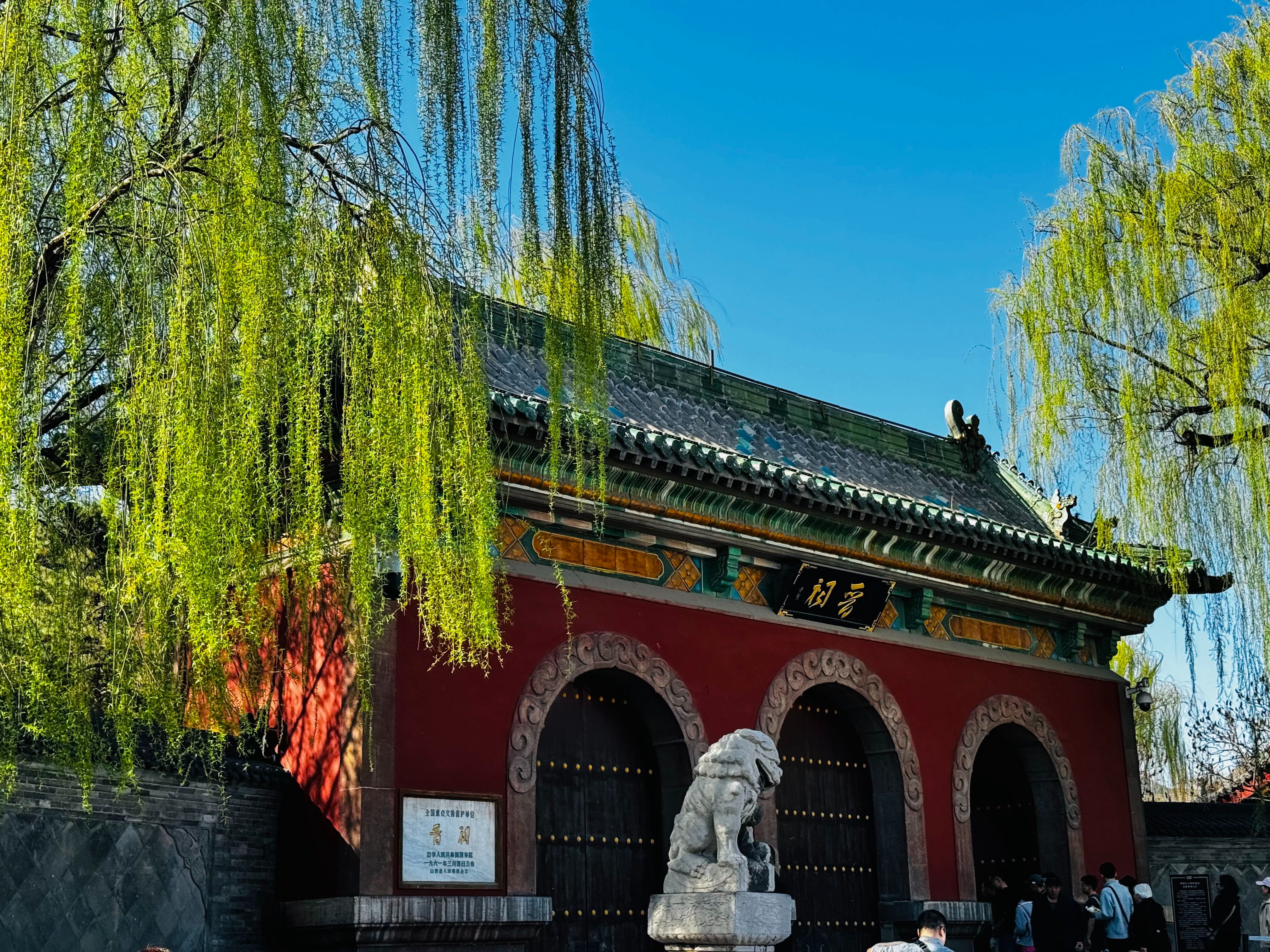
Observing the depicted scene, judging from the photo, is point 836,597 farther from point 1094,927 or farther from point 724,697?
point 1094,927

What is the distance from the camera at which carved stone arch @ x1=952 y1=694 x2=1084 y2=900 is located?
1202 centimetres

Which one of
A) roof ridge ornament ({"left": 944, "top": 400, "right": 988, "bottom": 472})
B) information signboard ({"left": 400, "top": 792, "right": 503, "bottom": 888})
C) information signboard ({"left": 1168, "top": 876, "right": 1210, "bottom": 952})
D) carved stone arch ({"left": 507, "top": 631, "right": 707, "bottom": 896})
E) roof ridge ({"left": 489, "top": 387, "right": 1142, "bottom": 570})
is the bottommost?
information signboard ({"left": 1168, "top": 876, "right": 1210, "bottom": 952})

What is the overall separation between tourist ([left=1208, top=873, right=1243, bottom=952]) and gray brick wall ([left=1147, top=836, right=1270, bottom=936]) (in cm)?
281

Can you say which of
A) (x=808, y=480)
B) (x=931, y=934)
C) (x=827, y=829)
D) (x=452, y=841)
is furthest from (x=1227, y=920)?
(x=931, y=934)

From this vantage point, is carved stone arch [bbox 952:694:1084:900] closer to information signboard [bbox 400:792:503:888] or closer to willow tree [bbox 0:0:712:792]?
information signboard [bbox 400:792:503:888]

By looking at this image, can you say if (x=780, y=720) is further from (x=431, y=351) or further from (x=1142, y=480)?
(x=431, y=351)

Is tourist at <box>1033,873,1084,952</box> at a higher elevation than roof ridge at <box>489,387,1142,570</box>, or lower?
lower

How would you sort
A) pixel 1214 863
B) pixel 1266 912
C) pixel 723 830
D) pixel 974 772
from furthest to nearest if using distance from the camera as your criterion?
pixel 1214 863 < pixel 974 772 < pixel 1266 912 < pixel 723 830

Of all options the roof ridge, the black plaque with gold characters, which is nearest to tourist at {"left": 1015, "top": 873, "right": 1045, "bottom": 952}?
the black plaque with gold characters

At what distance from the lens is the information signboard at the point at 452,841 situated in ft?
28.6

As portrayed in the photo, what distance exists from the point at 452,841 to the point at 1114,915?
199 inches

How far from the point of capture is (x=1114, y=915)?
420 inches

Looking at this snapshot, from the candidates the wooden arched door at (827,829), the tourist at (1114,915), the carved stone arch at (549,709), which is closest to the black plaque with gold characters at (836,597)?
the wooden arched door at (827,829)

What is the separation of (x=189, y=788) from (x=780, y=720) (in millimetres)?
4527
